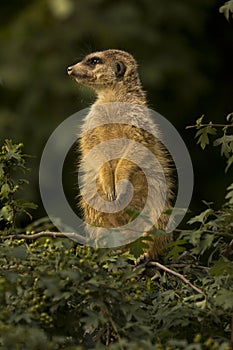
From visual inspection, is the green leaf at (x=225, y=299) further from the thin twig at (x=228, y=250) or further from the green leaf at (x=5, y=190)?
the green leaf at (x=5, y=190)

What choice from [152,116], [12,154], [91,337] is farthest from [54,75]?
[91,337]

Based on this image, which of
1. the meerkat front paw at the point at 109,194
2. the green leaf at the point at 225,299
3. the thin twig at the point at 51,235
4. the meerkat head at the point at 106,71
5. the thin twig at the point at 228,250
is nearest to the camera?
the green leaf at the point at 225,299

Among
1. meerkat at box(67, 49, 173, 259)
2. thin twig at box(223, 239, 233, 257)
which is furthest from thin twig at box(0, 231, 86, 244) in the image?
meerkat at box(67, 49, 173, 259)

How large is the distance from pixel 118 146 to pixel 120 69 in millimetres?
476

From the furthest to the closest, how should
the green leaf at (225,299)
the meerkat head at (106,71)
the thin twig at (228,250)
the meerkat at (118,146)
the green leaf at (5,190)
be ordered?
the meerkat head at (106,71) → the meerkat at (118,146) → the green leaf at (5,190) → the thin twig at (228,250) → the green leaf at (225,299)

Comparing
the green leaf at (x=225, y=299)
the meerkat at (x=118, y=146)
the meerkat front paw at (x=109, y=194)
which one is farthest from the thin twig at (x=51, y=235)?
the meerkat front paw at (x=109, y=194)

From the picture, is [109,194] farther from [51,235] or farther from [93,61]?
[51,235]

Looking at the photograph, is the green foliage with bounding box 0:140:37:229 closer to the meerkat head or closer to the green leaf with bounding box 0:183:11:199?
the green leaf with bounding box 0:183:11:199

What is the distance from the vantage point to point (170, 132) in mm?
5043

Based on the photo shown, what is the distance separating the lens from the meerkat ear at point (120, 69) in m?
4.70

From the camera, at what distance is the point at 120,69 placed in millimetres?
4707

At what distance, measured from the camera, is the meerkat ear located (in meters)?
4.70

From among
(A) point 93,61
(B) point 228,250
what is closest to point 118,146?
(A) point 93,61

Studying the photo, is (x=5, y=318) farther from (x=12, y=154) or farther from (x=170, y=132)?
(x=170, y=132)
